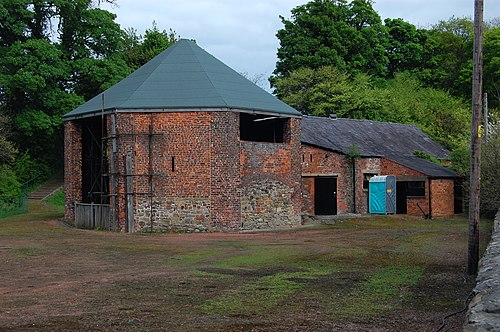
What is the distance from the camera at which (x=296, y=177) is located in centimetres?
2845

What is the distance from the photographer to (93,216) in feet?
90.0

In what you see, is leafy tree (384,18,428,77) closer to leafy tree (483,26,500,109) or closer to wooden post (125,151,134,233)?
leafy tree (483,26,500,109)

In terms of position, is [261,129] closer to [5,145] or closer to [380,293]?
[5,145]

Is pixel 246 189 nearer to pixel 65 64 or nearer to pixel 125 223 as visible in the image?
pixel 125 223

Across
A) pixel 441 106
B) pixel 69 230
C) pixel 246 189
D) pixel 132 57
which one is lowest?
pixel 69 230

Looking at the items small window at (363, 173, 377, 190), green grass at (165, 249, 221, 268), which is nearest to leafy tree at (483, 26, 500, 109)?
small window at (363, 173, 377, 190)

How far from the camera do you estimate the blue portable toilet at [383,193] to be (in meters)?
33.7

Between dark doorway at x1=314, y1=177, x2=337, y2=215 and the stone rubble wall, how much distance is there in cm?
2310

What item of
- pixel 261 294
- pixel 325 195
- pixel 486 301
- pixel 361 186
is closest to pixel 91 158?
pixel 325 195

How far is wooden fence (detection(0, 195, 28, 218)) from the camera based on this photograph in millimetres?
34906

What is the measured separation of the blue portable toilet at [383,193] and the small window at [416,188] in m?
0.90

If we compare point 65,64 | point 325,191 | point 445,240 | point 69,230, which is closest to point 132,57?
point 65,64

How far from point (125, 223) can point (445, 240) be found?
12473mm

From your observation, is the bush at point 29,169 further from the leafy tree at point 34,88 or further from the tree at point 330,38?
the tree at point 330,38
